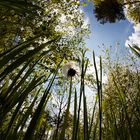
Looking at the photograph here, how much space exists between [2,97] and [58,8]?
18.5 meters

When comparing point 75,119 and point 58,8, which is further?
point 58,8

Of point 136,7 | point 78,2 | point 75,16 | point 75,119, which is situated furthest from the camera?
point 75,16

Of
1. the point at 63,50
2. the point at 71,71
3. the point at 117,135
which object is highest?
the point at 63,50

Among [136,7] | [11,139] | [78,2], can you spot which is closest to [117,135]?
[11,139]

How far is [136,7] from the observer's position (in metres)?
13.5

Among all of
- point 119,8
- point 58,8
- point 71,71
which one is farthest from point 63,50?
point 71,71

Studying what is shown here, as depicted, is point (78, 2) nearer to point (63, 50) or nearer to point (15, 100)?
point (63, 50)

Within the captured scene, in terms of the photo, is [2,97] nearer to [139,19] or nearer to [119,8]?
[119,8]

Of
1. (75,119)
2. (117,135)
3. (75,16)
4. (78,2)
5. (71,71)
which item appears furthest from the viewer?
(75,16)

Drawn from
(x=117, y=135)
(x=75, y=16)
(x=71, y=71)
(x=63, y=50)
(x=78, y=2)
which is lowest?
(x=117, y=135)

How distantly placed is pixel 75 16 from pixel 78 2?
9.30 ft

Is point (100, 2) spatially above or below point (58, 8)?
below

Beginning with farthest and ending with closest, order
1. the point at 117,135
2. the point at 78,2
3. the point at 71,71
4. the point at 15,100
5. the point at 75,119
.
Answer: the point at 78,2, the point at 71,71, the point at 117,135, the point at 75,119, the point at 15,100

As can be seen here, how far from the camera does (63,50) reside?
61.1 ft
